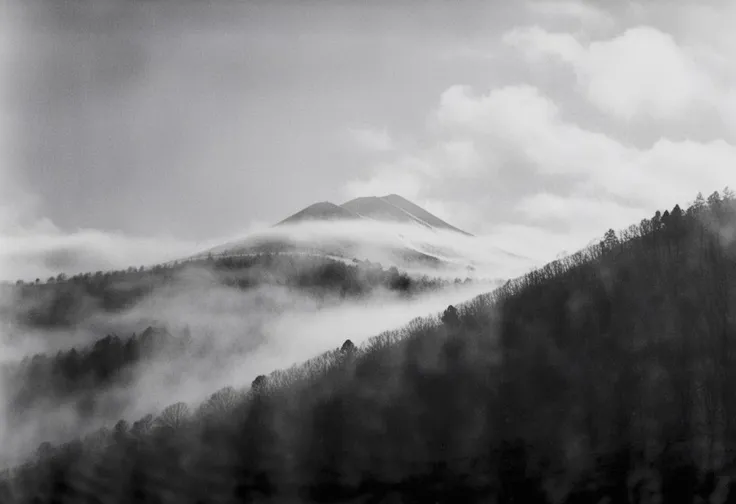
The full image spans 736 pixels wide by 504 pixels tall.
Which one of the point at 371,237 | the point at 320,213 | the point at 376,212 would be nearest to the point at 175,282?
the point at 320,213

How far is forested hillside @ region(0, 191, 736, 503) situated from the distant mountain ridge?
2136 mm

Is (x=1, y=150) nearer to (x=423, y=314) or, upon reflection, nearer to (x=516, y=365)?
(x=423, y=314)

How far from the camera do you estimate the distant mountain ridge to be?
12.6 metres

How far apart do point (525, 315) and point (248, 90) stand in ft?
24.2

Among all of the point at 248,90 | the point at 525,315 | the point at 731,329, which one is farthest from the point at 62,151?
the point at 731,329

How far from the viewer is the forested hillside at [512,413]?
31.1 ft

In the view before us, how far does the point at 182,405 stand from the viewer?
38.9 feet

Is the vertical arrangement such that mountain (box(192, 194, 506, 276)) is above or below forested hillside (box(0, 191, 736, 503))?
above

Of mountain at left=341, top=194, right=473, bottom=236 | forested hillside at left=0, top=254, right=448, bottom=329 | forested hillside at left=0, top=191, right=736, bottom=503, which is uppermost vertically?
mountain at left=341, top=194, right=473, bottom=236

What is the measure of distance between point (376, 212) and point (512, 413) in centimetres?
614

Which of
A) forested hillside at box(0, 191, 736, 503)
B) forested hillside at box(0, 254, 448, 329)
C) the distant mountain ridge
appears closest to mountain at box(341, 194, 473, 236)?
the distant mountain ridge

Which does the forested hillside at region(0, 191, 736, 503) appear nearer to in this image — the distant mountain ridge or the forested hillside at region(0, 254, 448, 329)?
the distant mountain ridge

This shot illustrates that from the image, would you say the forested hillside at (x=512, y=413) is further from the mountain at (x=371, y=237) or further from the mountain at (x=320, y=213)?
the mountain at (x=320, y=213)

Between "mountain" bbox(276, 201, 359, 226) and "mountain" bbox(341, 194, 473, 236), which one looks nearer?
"mountain" bbox(341, 194, 473, 236)
